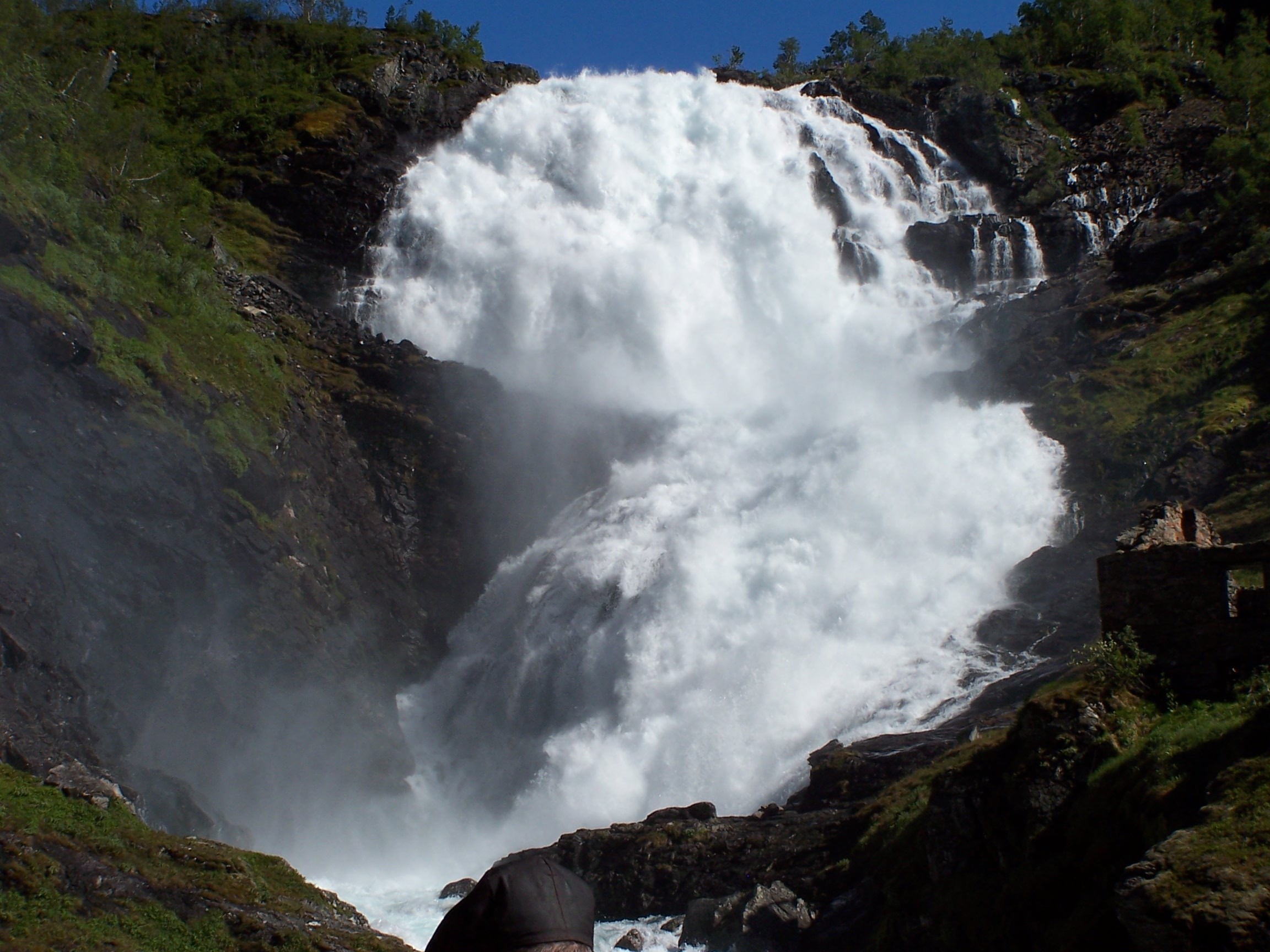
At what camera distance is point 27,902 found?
30.8 feet

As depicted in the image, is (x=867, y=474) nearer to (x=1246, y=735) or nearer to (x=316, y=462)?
(x=316, y=462)

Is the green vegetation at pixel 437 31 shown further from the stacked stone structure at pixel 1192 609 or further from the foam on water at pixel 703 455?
the stacked stone structure at pixel 1192 609

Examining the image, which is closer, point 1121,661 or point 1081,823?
point 1081,823

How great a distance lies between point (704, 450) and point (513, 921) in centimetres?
3180

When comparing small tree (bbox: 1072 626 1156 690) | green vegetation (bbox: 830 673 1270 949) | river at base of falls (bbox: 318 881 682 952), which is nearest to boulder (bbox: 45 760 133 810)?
river at base of falls (bbox: 318 881 682 952)

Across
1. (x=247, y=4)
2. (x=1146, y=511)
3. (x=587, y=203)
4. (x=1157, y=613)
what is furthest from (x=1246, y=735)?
(x=247, y=4)

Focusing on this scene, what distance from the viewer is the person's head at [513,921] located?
9.29 feet

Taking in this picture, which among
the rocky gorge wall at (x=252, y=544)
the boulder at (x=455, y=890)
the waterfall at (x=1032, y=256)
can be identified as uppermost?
the waterfall at (x=1032, y=256)

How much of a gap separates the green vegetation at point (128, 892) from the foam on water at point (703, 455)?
11098 millimetres

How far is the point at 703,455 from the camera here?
112 feet

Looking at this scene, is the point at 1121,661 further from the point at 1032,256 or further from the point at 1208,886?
the point at 1032,256

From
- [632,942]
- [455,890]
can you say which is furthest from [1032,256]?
[632,942]

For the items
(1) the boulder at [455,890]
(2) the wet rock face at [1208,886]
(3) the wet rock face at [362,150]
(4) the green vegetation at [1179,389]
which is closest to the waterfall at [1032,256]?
(4) the green vegetation at [1179,389]

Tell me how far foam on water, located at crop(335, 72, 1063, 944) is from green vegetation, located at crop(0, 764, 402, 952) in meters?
11.1
